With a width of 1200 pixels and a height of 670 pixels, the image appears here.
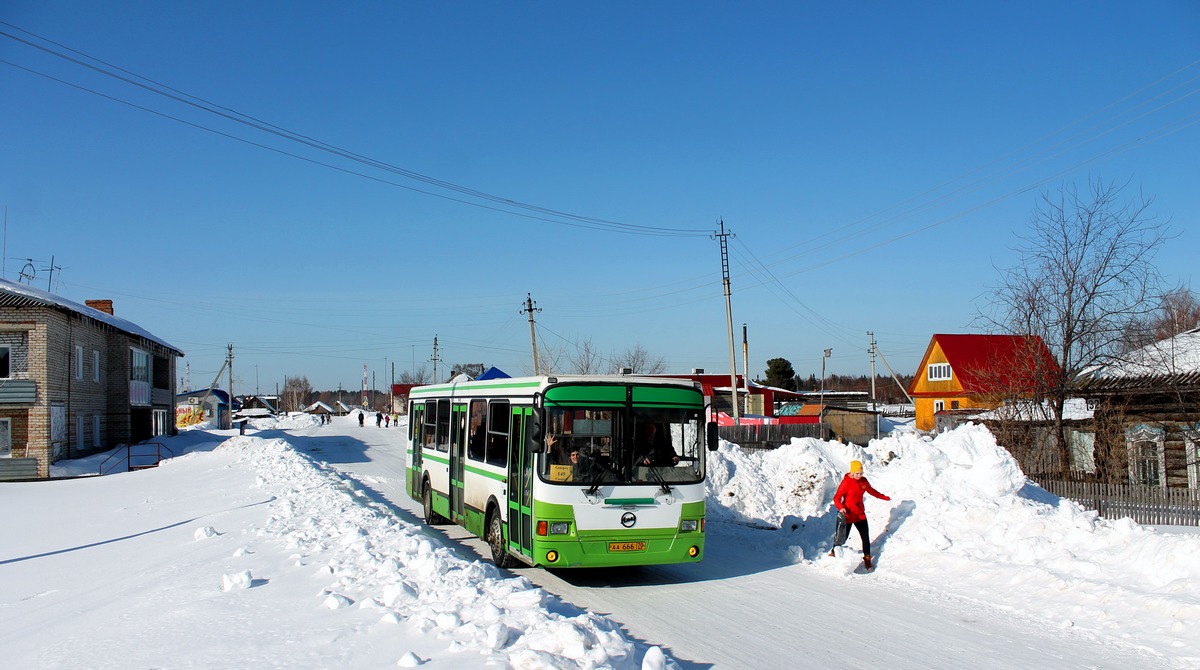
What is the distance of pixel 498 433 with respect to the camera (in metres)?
13.3

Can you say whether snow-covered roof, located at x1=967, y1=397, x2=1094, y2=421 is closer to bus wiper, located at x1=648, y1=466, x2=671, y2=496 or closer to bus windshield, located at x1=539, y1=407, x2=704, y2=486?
bus windshield, located at x1=539, y1=407, x2=704, y2=486

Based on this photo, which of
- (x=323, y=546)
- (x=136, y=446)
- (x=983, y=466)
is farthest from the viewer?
(x=136, y=446)

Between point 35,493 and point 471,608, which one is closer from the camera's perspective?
point 471,608

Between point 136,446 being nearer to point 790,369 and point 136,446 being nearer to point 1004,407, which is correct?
point 1004,407

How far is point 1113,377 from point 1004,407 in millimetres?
3083

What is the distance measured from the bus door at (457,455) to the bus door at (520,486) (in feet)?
10.1

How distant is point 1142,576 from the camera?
1021cm

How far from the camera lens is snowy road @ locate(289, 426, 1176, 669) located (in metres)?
8.15

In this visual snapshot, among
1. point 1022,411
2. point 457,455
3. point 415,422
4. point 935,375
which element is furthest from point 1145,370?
point 935,375

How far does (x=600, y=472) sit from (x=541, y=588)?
70.0 inches

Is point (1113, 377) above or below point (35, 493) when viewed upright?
above

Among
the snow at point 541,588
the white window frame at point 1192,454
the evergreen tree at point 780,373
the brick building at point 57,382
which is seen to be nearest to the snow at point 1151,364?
the white window frame at point 1192,454

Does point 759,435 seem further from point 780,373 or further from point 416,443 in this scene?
point 780,373

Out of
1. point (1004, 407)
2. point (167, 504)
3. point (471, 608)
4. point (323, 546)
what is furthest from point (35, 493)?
point (1004, 407)
